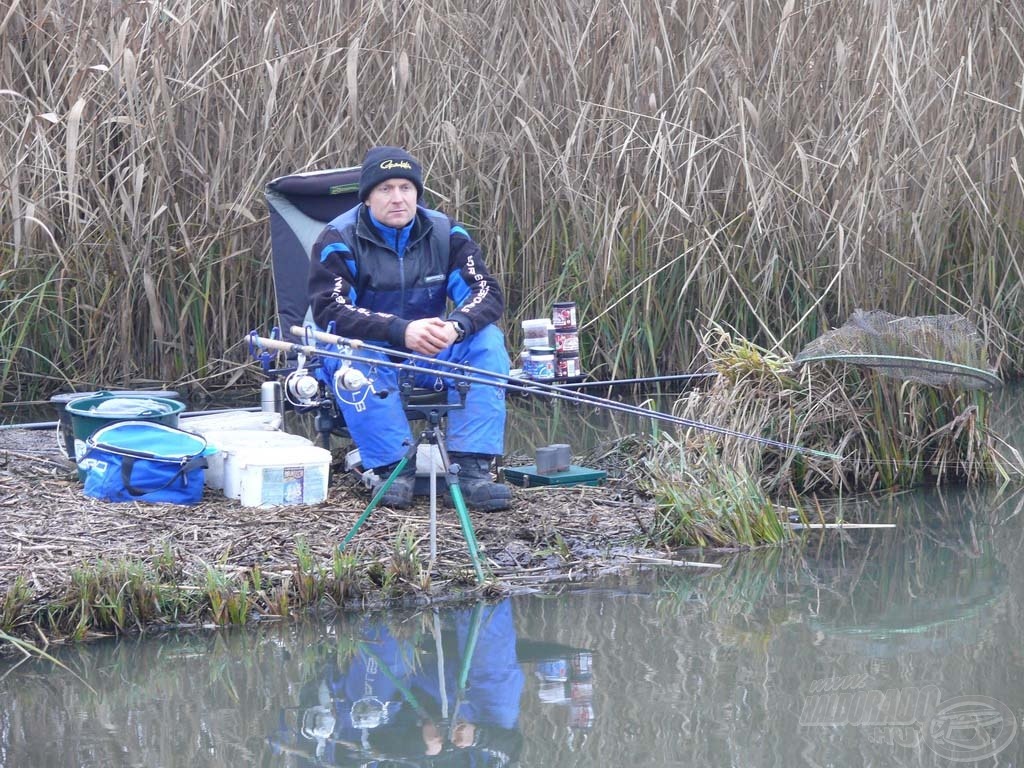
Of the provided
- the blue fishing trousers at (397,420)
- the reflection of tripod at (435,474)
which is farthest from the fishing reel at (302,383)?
the reflection of tripod at (435,474)

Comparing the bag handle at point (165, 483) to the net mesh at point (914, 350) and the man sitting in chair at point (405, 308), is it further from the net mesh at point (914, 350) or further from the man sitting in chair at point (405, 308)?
the net mesh at point (914, 350)

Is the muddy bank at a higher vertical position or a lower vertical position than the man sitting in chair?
lower

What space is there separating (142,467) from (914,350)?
272 centimetres

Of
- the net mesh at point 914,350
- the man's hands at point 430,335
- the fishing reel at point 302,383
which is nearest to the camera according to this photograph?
the fishing reel at point 302,383

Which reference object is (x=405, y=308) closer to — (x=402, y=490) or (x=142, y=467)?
(x=402, y=490)

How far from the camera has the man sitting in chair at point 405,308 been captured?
4.86 m

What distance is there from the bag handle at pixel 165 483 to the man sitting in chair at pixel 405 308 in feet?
1.74

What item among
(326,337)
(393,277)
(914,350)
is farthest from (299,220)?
(914,350)

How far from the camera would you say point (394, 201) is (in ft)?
16.5

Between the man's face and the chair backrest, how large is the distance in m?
0.64

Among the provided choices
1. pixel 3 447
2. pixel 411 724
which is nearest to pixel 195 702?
pixel 411 724

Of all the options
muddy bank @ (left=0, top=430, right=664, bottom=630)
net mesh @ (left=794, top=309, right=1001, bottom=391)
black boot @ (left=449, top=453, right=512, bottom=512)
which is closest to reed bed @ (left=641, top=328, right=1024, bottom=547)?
net mesh @ (left=794, top=309, right=1001, bottom=391)

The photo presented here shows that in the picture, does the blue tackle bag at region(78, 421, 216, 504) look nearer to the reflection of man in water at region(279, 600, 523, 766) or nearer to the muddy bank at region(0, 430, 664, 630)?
the muddy bank at region(0, 430, 664, 630)

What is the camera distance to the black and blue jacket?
4934 millimetres
